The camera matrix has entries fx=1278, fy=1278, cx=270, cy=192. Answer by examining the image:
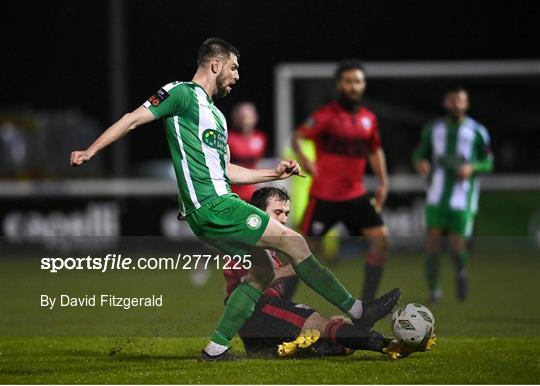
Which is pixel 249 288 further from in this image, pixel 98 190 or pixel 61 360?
pixel 98 190

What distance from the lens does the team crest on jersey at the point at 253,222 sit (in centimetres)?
693

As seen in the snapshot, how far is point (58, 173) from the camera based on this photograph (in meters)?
18.3

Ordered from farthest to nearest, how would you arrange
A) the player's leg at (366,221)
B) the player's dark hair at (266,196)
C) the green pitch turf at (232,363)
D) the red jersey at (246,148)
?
the red jersey at (246,148) → the player's leg at (366,221) → the player's dark hair at (266,196) → the green pitch turf at (232,363)

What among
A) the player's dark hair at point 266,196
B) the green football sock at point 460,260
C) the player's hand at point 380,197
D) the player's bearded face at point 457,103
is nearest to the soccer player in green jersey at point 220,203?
the player's dark hair at point 266,196

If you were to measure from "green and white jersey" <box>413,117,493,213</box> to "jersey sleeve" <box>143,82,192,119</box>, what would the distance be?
612 cm

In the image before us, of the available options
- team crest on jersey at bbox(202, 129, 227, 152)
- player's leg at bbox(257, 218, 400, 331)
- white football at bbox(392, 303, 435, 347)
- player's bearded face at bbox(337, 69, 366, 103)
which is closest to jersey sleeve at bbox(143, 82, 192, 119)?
team crest on jersey at bbox(202, 129, 227, 152)

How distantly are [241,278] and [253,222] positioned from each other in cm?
47

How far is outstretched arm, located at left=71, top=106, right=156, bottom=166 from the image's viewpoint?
650cm

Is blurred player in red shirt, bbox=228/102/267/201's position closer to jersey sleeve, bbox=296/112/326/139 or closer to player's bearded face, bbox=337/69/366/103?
jersey sleeve, bbox=296/112/326/139

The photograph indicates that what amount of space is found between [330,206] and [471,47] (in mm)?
10144

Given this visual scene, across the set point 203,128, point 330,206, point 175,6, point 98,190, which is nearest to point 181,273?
point 203,128

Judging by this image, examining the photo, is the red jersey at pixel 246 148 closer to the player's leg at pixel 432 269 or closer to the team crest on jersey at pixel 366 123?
the player's leg at pixel 432 269

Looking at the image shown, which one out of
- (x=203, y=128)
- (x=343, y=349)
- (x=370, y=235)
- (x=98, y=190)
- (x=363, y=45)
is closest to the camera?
(x=203, y=128)

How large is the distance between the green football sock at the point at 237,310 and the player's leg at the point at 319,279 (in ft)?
0.95
